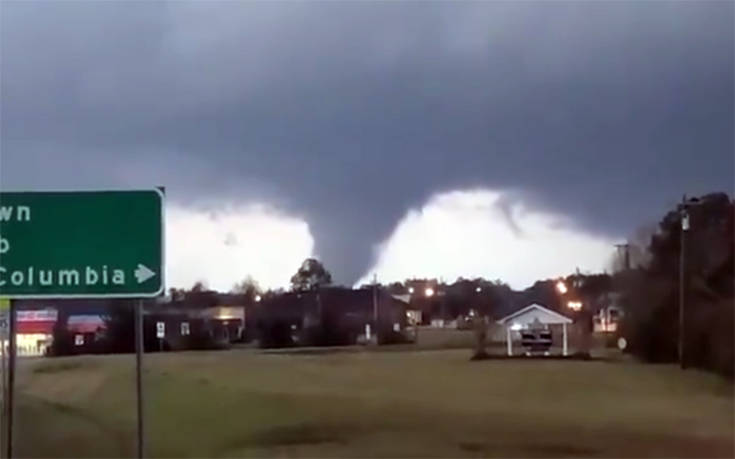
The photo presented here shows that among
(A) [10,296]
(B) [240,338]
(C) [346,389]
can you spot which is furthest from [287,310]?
(A) [10,296]

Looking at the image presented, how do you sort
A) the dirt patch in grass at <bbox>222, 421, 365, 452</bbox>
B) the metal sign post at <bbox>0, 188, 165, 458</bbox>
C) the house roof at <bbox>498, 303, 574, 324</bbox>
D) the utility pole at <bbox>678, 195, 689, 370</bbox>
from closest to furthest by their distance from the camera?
the metal sign post at <bbox>0, 188, 165, 458</bbox>, the dirt patch in grass at <bbox>222, 421, 365, 452</bbox>, the utility pole at <bbox>678, 195, 689, 370</bbox>, the house roof at <bbox>498, 303, 574, 324</bbox>

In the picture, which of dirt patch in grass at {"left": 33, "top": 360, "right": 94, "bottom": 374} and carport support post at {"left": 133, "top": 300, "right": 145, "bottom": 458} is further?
dirt patch in grass at {"left": 33, "top": 360, "right": 94, "bottom": 374}

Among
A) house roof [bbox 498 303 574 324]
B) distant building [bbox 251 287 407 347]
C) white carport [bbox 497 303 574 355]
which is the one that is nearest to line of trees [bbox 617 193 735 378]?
white carport [bbox 497 303 574 355]

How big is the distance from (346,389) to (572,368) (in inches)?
424

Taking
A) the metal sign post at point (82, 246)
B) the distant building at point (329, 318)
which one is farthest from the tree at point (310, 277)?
the metal sign post at point (82, 246)

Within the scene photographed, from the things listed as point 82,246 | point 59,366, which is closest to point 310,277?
point 59,366

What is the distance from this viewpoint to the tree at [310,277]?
45634mm

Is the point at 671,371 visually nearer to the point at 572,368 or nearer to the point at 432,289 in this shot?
the point at 572,368

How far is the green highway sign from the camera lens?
10.4 m

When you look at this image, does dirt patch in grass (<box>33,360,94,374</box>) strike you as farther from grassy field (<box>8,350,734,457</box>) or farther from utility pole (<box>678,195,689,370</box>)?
utility pole (<box>678,195,689,370</box>)

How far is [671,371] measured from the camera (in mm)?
34250

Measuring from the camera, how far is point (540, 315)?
53562 millimetres

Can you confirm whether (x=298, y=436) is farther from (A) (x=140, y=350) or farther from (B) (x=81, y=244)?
(A) (x=140, y=350)

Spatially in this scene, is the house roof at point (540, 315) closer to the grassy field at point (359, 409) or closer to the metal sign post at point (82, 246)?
the grassy field at point (359, 409)
